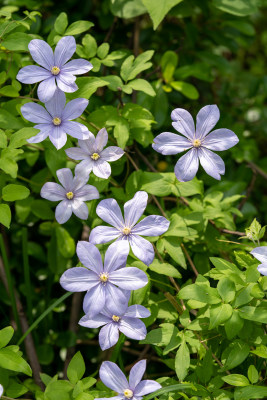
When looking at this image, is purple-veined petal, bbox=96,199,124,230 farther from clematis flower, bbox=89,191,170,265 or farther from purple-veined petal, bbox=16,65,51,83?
purple-veined petal, bbox=16,65,51,83

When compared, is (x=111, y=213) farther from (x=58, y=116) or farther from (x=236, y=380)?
(x=236, y=380)

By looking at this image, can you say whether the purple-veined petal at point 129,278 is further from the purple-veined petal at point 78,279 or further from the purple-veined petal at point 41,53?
the purple-veined petal at point 41,53

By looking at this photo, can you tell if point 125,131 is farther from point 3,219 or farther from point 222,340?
point 222,340

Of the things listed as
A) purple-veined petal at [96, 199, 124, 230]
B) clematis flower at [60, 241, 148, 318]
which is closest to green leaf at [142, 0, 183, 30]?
purple-veined petal at [96, 199, 124, 230]

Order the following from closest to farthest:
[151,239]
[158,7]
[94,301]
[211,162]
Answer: [94,301], [211,162], [151,239], [158,7]

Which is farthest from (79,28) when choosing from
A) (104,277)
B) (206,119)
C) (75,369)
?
(75,369)

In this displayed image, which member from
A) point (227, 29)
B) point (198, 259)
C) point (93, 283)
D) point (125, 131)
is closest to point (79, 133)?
point (125, 131)
